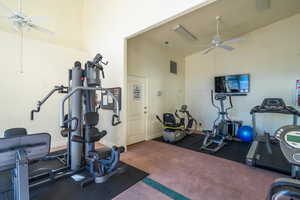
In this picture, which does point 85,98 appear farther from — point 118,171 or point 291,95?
point 291,95

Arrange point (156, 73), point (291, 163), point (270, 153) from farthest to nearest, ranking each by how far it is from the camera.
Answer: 1. point (156, 73)
2. point (270, 153)
3. point (291, 163)

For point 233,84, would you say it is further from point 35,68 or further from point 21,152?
point 35,68

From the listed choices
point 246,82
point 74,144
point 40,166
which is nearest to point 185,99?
point 246,82

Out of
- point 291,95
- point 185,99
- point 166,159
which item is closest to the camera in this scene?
point 166,159

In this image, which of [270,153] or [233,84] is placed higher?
[233,84]

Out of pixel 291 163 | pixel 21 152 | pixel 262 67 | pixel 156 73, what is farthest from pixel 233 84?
pixel 21 152

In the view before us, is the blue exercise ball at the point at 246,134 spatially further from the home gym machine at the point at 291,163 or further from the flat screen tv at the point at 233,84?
the home gym machine at the point at 291,163

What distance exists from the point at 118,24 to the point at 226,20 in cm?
309

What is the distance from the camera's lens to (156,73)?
5402mm

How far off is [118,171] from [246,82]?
5140 mm

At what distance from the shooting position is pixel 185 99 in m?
6.86

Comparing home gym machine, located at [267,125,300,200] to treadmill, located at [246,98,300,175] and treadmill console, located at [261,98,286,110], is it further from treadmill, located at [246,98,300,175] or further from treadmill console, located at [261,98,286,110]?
treadmill console, located at [261,98,286,110]

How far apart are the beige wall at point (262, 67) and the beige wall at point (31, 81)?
5.30 m

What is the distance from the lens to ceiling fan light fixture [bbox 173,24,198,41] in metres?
4.26
